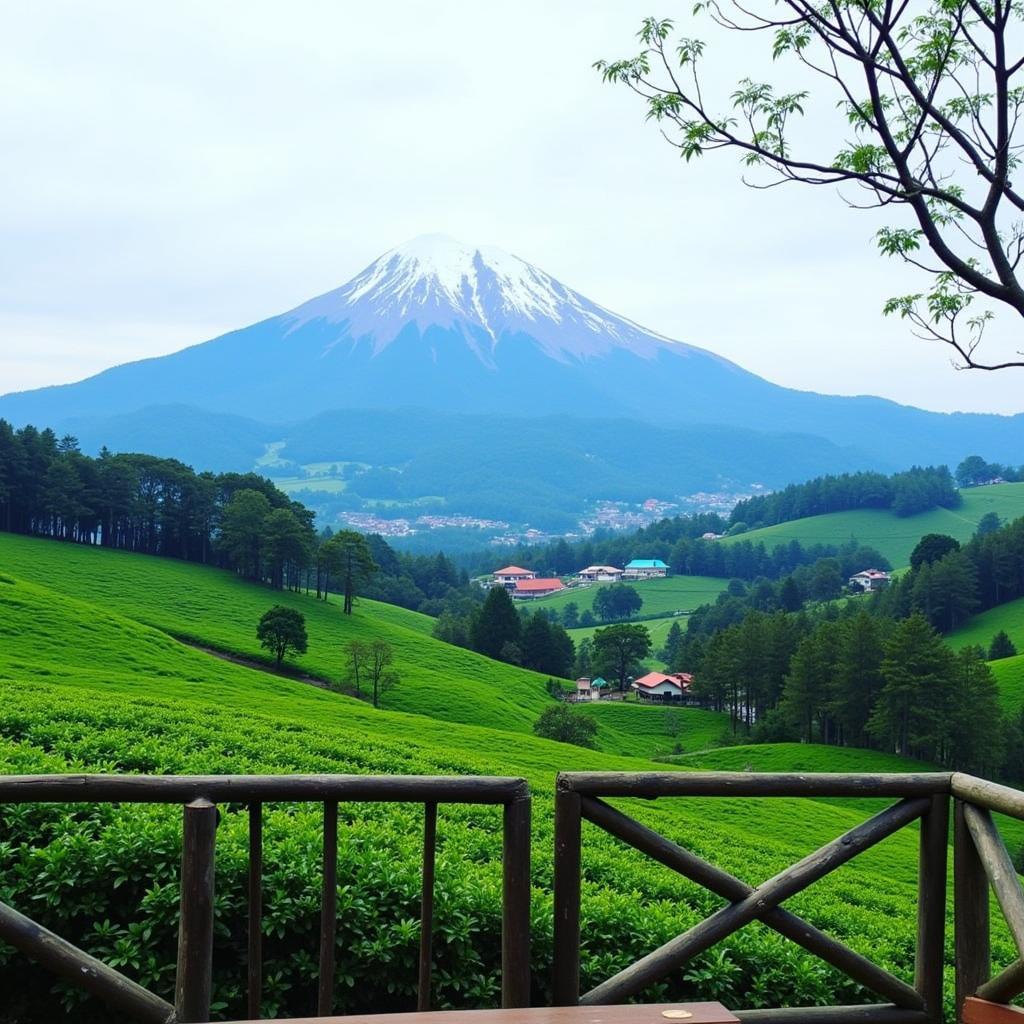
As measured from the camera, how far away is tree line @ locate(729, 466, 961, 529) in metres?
170

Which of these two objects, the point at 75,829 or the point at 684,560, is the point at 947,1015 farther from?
the point at 684,560

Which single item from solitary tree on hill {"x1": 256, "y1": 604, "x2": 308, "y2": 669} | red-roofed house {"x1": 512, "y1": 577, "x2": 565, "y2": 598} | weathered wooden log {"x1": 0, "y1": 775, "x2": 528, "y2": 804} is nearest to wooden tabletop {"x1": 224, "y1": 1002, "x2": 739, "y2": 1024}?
weathered wooden log {"x1": 0, "y1": 775, "x2": 528, "y2": 804}

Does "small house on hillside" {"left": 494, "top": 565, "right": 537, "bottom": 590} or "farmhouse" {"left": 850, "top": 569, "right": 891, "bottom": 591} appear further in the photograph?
"small house on hillside" {"left": 494, "top": 565, "right": 537, "bottom": 590}

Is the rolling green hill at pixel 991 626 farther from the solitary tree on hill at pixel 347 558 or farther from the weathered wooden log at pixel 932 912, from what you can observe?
the weathered wooden log at pixel 932 912

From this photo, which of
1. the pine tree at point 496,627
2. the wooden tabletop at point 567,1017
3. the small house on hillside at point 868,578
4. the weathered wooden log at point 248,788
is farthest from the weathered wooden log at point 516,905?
the small house on hillside at point 868,578

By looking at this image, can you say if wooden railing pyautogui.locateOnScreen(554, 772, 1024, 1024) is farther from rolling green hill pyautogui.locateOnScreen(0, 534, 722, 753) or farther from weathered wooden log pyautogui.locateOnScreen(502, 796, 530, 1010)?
rolling green hill pyautogui.locateOnScreen(0, 534, 722, 753)

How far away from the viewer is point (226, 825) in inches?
250

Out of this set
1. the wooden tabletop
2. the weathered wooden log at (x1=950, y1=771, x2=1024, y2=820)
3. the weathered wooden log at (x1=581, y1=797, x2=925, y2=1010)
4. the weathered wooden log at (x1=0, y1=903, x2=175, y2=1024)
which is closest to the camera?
the wooden tabletop

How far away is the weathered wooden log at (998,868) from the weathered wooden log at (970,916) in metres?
0.09

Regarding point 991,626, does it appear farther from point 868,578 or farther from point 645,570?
point 645,570

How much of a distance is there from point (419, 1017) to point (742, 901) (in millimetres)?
1694

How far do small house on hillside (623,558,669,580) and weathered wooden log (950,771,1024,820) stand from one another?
160m

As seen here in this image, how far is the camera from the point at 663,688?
285 ft

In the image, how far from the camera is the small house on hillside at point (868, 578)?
13201 cm
